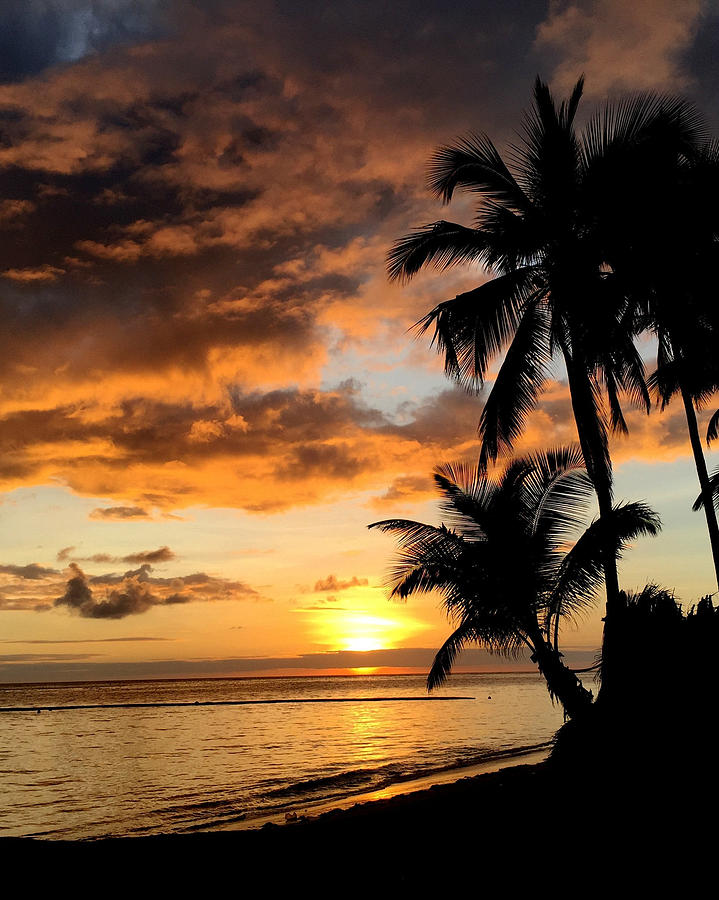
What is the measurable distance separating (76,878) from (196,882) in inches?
43.8

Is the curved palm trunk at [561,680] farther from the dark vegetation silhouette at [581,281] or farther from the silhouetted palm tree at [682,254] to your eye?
the silhouetted palm tree at [682,254]

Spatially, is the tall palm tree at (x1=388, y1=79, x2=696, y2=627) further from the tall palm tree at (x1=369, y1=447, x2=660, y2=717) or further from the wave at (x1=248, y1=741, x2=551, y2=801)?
the wave at (x1=248, y1=741, x2=551, y2=801)

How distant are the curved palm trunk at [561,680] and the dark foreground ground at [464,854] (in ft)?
18.9

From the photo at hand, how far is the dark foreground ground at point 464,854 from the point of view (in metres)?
5.83

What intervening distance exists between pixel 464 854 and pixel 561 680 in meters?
7.69

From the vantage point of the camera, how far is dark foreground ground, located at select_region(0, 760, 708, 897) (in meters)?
5.83

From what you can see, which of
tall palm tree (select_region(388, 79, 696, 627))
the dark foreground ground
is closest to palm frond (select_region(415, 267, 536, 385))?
tall palm tree (select_region(388, 79, 696, 627))

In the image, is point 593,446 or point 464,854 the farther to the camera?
point 593,446

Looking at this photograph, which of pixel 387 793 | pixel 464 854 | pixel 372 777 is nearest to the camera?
pixel 464 854

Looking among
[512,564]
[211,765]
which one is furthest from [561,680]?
[211,765]

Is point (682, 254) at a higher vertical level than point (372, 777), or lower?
higher

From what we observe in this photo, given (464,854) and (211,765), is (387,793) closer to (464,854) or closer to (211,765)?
(211,765)

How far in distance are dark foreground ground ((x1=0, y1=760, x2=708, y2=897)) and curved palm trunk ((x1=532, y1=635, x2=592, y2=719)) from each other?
5.76 meters

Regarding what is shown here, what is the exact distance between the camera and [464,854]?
21.0ft
